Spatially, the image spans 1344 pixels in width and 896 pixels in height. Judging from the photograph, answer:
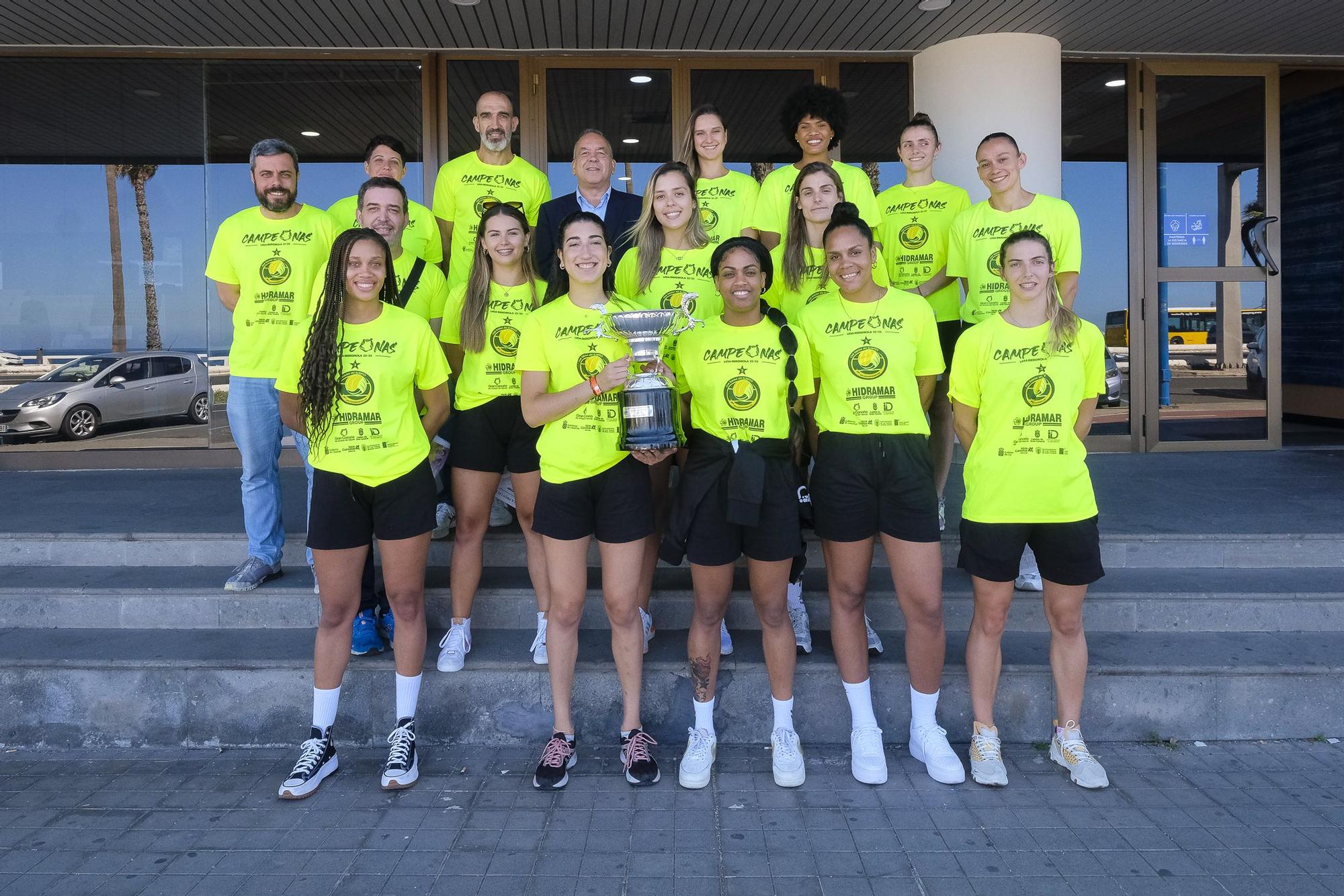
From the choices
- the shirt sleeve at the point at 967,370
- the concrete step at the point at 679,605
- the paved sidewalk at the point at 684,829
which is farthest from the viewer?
the concrete step at the point at 679,605

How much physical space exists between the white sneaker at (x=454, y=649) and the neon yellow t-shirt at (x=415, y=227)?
1612 millimetres

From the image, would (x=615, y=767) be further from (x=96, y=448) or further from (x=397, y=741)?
(x=96, y=448)

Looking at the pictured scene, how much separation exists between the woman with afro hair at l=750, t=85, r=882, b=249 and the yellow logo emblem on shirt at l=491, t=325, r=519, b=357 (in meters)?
1.13

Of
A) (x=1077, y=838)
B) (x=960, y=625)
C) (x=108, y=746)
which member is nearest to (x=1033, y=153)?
(x=960, y=625)

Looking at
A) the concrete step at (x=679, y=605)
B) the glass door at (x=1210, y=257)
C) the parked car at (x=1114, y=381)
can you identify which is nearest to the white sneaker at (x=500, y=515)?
the concrete step at (x=679, y=605)

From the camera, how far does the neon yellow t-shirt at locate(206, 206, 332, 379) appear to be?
4145 millimetres

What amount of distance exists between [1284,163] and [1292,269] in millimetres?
1101

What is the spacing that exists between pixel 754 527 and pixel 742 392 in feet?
1.56

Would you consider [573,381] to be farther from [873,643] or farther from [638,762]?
[873,643]

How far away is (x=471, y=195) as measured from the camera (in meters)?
4.45

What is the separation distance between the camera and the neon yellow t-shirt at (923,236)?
14.2ft

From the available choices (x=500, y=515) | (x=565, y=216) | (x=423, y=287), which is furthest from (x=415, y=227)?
(x=500, y=515)

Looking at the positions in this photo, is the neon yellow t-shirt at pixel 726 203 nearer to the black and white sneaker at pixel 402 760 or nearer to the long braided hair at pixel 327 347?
the long braided hair at pixel 327 347

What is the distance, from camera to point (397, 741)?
3.56 m
